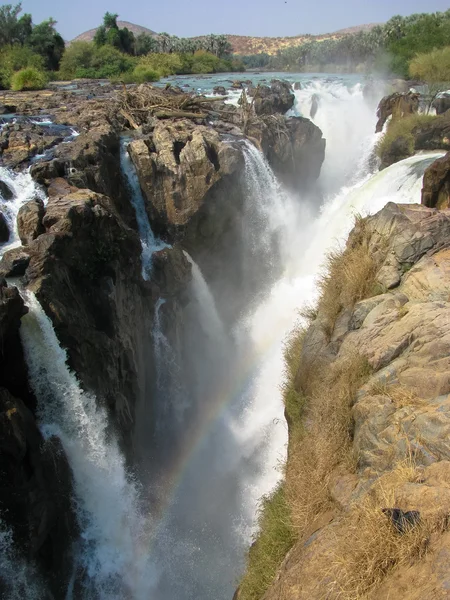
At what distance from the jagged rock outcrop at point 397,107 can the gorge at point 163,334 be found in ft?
20.1

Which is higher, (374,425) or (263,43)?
(263,43)

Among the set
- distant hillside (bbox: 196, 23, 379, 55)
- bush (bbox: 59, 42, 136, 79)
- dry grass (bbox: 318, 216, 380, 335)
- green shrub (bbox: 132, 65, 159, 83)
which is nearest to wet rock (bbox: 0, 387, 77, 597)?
dry grass (bbox: 318, 216, 380, 335)

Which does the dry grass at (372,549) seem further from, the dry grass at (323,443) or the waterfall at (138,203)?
the waterfall at (138,203)

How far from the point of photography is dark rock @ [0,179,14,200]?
12492 mm

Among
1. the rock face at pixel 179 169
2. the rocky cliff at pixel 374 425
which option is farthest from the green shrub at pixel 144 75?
the rocky cliff at pixel 374 425

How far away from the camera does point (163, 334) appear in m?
15.0

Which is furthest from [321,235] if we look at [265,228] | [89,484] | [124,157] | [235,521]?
[89,484]

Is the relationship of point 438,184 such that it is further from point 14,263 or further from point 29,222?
point 14,263

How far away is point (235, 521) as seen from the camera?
11.6 meters

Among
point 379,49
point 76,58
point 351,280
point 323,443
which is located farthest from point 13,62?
point 323,443

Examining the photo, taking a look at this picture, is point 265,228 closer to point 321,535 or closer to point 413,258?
point 413,258

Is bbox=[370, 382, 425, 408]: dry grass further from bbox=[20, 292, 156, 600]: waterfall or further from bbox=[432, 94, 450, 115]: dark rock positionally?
bbox=[432, 94, 450, 115]: dark rock

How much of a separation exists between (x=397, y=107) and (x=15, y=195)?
74.0 feet

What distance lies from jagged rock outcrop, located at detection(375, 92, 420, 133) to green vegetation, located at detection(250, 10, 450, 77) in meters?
15.8
